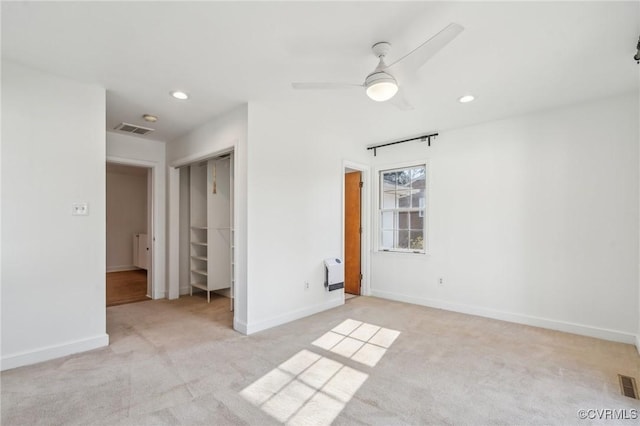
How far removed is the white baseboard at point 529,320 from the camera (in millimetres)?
3236

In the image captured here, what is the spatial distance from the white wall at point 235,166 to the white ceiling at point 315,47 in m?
0.40

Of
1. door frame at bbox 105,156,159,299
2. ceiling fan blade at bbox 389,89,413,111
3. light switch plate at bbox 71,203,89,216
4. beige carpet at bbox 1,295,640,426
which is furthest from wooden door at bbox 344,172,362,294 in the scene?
light switch plate at bbox 71,203,89,216

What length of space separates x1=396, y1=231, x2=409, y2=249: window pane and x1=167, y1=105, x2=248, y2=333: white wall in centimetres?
266

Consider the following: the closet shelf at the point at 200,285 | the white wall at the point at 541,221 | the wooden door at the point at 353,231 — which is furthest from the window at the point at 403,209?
the closet shelf at the point at 200,285

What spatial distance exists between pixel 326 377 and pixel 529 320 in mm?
2754

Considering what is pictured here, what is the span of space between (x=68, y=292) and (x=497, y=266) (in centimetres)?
472

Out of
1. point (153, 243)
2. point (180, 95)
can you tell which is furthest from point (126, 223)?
point (180, 95)

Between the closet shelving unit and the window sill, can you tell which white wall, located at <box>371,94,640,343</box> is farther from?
the closet shelving unit

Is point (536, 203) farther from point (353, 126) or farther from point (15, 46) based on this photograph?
point (15, 46)

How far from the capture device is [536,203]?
12.2ft

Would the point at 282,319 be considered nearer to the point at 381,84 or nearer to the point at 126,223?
the point at 381,84

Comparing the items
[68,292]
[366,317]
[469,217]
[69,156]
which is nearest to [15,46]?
[69,156]

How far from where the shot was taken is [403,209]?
500 centimetres

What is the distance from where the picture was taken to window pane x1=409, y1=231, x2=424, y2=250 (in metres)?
4.80
